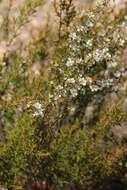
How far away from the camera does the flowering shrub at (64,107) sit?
12.0ft

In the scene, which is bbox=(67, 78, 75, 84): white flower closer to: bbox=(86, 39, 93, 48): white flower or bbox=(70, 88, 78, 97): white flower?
bbox=(70, 88, 78, 97): white flower

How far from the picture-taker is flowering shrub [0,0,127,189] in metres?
3.67

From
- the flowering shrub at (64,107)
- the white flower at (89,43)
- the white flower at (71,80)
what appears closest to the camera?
the white flower at (71,80)

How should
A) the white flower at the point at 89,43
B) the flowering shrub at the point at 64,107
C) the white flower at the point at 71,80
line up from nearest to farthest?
the white flower at the point at 71,80 < the flowering shrub at the point at 64,107 < the white flower at the point at 89,43

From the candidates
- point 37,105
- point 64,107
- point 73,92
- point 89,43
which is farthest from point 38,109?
point 89,43

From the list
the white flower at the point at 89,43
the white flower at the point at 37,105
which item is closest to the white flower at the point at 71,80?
the white flower at the point at 37,105

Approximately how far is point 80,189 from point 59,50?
2.00 m

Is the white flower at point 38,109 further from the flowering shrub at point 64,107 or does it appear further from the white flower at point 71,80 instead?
the white flower at point 71,80

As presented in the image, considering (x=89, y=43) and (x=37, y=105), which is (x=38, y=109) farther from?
(x=89, y=43)

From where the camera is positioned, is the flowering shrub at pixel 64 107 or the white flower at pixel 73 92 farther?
the flowering shrub at pixel 64 107

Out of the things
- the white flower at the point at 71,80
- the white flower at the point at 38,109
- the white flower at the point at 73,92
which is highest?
the white flower at the point at 71,80

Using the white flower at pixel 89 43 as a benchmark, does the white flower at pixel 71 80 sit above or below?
below

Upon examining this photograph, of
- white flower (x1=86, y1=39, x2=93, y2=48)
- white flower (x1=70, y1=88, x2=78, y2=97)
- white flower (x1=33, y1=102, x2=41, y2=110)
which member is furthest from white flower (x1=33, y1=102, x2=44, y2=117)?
white flower (x1=86, y1=39, x2=93, y2=48)

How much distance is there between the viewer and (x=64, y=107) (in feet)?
13.3
